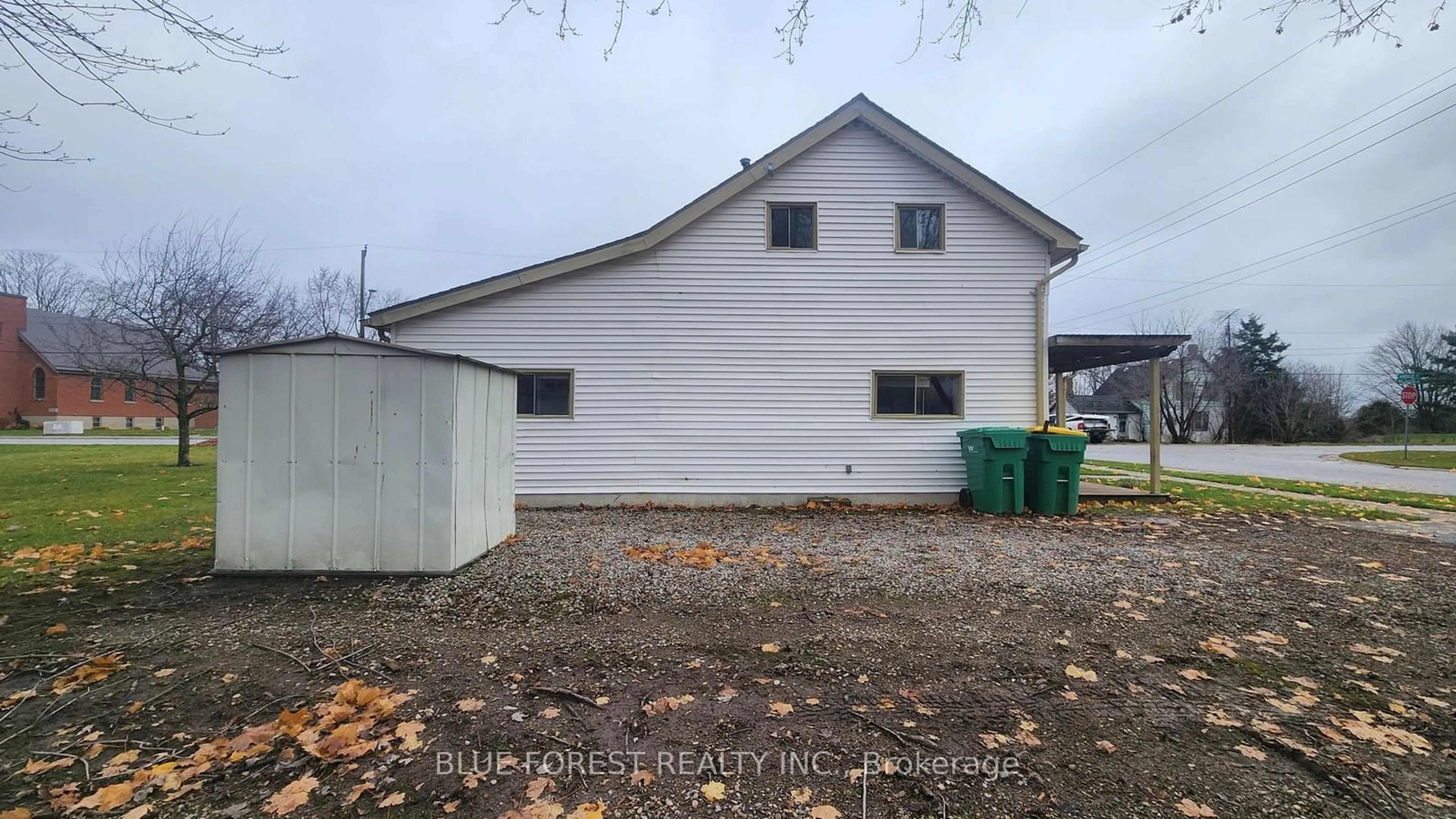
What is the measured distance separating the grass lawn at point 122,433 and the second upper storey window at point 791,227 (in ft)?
118

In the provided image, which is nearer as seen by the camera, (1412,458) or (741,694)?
(741,694)

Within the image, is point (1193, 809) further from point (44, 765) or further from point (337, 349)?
point (337, 349)

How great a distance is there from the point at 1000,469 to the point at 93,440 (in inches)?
1512

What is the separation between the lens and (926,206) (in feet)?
34.3

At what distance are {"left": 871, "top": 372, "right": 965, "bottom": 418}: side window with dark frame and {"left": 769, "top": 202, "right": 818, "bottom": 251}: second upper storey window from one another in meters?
2.60

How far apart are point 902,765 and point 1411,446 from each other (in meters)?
44.5

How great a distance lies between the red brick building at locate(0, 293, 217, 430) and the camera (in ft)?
131

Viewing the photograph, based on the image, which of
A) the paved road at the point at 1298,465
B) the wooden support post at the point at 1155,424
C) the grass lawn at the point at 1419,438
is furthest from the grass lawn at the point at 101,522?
the grass lawn at the point at 1419,438

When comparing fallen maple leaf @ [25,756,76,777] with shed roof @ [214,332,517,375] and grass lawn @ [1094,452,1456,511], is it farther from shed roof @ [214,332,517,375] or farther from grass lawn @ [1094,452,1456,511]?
grass lawn @ [1094,452,1456,511]

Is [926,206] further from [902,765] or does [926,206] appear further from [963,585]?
[902,765]

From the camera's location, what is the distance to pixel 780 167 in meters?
10.3

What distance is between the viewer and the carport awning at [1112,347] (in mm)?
9852

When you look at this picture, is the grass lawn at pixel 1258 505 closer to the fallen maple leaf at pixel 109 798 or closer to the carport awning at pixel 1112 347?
the carport awning at pixel 1112 347

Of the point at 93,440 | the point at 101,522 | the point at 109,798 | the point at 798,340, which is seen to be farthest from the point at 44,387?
the point at 109,798
